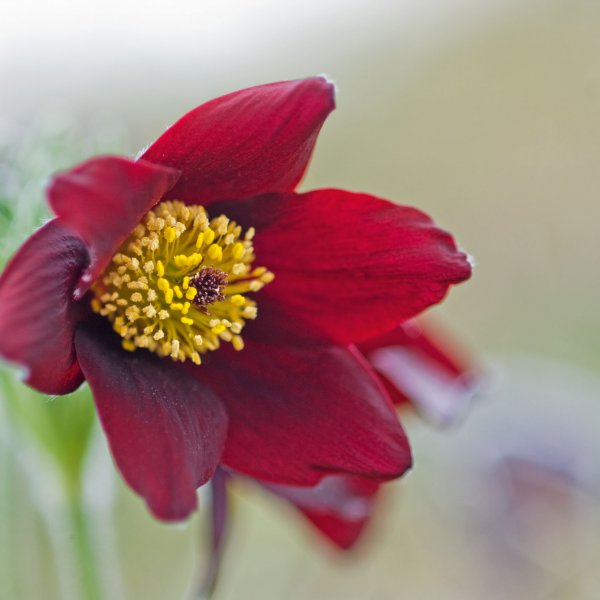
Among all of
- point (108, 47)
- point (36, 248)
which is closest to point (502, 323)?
point (108, 47)

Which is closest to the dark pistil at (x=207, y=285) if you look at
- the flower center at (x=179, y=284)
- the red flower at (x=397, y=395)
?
the flower center at (x=179, y=284)

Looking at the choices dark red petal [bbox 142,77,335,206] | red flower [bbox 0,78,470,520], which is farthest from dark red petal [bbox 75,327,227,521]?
dark red petal [bbox 142,77,335,206]

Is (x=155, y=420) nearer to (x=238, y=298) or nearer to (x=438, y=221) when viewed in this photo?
(x=238, y=298)

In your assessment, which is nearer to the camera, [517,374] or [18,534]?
[18,534]

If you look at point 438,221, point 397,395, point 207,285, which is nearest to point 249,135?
point 207,285

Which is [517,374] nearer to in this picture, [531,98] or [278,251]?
[278,251]
